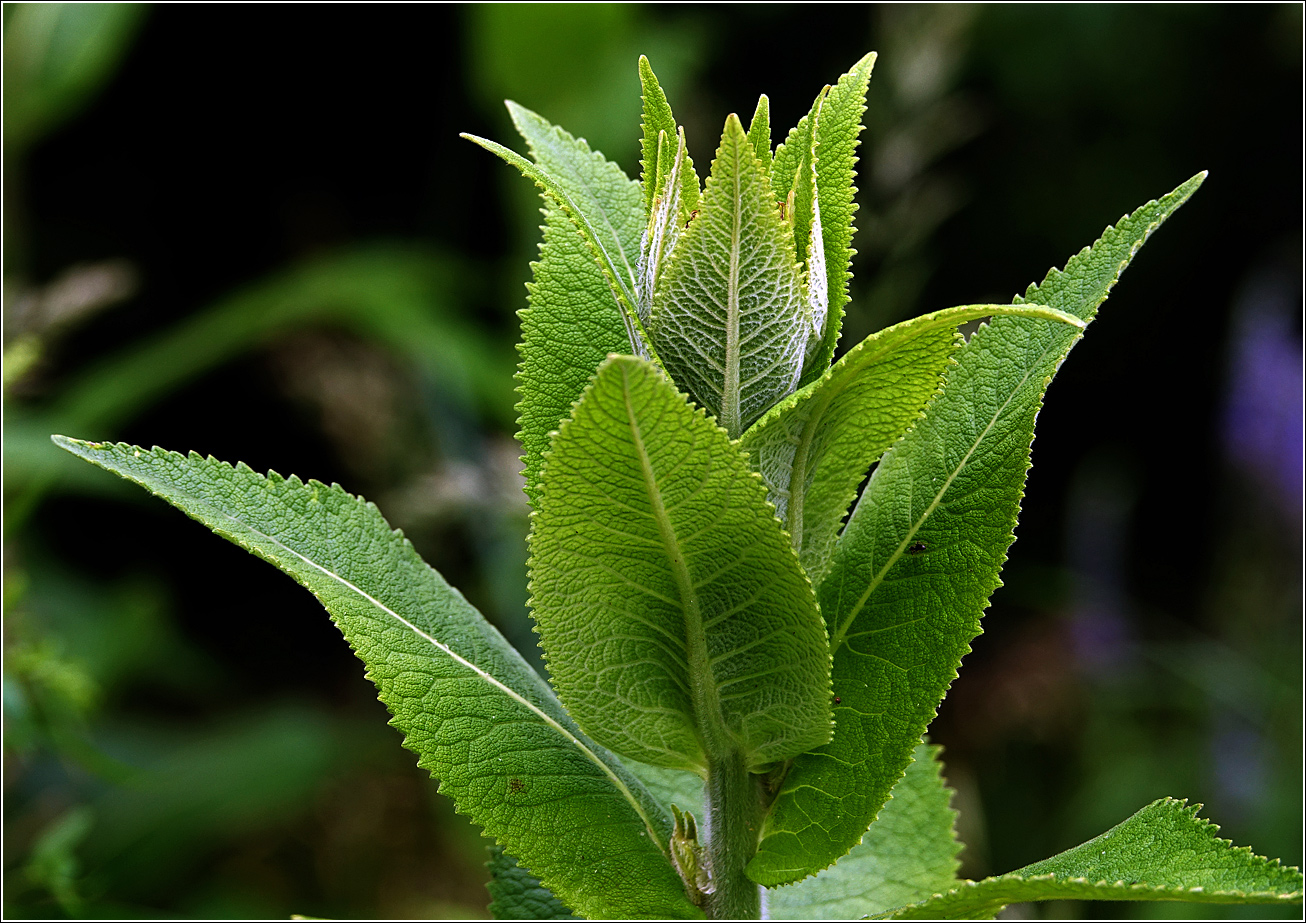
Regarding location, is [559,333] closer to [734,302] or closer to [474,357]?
[734,302]

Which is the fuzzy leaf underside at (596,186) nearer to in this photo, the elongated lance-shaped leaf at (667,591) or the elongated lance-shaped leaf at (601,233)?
the elongated lance-shaped leaf at (601,233)

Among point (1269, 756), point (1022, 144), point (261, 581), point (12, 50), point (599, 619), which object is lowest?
point (1269, 756)

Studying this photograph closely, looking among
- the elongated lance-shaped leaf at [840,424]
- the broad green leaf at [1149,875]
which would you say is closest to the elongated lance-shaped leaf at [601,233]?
the elongated lance-shaped leaf at [840,424]

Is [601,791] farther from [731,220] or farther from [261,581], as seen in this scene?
[261,581]

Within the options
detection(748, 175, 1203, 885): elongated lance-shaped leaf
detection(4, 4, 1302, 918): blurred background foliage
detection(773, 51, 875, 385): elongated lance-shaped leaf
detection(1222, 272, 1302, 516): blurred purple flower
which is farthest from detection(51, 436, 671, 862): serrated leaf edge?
detection(1222, 272, 1302, 516): blurred purple flower

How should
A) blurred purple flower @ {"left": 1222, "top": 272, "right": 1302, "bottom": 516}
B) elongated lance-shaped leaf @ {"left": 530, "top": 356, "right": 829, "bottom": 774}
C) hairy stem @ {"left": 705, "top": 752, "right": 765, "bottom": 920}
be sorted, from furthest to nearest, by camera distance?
blurred purple flower @ {"left": 1222, "top": 272, "right": 1302, "bottom": 516}, hairy stem @ {"left": 705, "top": 752, "right": 765, "bottom": 920}, elongated lance-shaped leaf @ {"left": 530, "top": 356, "right": 829, "bottom": 774}

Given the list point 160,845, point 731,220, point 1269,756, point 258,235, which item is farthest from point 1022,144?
point 731,220

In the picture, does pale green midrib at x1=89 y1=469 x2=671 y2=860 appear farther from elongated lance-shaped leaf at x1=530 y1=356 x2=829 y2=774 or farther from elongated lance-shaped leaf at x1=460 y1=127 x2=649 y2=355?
elongated lance-shaped leaf at x1=460 y1=127 x2=649 y2=355
